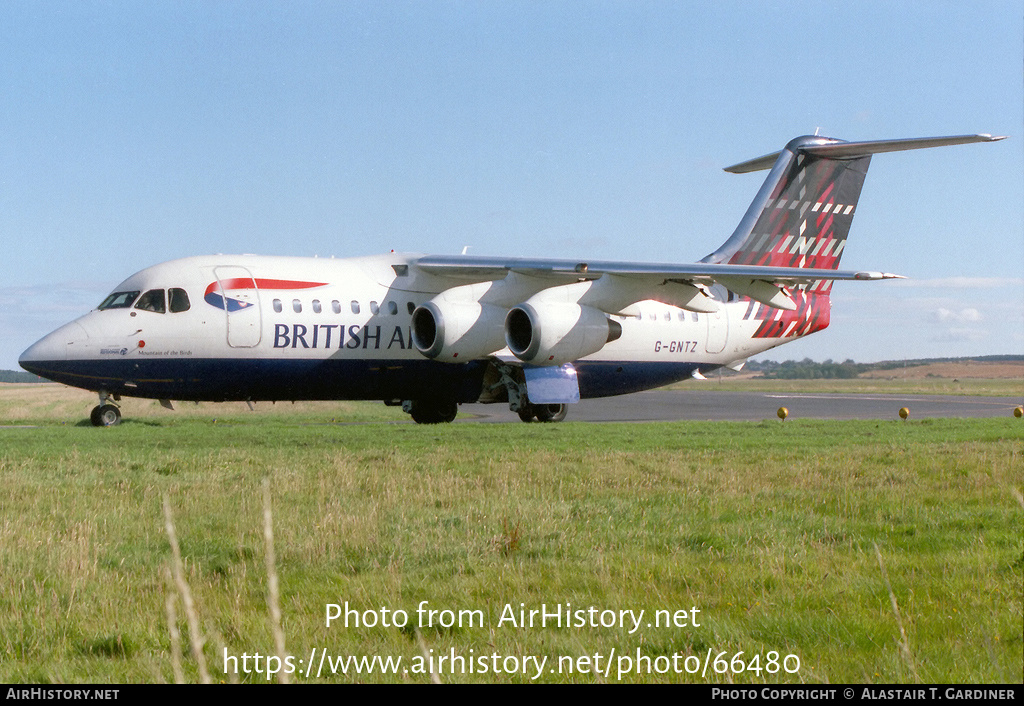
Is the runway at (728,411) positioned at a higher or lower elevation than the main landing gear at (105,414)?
lower

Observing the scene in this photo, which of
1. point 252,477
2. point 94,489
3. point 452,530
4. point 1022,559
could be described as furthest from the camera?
point 252,477

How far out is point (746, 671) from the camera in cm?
484

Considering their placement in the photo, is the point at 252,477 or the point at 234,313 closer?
the point at 252,477

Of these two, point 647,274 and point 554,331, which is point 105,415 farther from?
point 647,274

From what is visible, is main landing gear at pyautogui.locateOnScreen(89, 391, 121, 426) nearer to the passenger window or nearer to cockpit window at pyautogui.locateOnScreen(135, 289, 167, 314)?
cockpit window at pyautogui.locateOnScreen(135, 289, 167, 314)

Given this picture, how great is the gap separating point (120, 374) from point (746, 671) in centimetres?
1831

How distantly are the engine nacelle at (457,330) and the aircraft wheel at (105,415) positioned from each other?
7049 mm

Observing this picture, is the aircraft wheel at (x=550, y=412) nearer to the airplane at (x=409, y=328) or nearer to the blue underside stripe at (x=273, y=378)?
the airplane at (x=409, y=328)

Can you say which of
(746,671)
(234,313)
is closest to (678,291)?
(234,313)

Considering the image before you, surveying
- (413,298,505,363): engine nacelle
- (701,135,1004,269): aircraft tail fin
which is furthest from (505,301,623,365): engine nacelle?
(701,135,1004,269): aircraft tail fin

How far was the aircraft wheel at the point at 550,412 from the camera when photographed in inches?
1035

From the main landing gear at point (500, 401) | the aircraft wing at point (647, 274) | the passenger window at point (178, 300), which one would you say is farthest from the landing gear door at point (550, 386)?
the passenger window at point (178, 300)

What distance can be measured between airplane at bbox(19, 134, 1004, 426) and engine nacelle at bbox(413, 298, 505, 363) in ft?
0.11

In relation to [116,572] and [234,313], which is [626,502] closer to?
[116,572]
